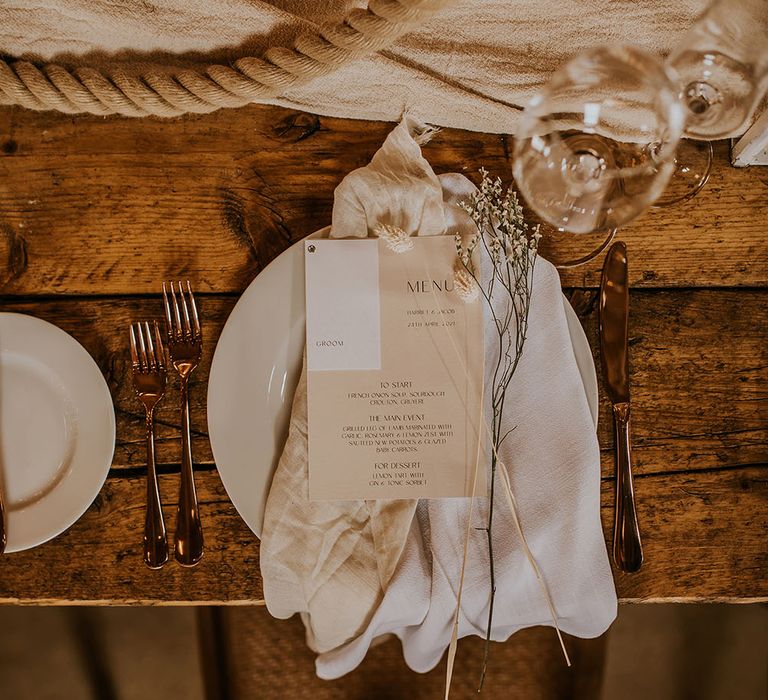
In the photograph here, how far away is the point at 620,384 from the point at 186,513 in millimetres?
560

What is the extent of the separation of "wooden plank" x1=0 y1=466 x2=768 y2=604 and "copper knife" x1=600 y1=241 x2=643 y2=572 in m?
0.02

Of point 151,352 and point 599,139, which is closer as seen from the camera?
point 599,139

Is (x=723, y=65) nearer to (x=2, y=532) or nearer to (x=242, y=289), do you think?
(x=242, y=289)

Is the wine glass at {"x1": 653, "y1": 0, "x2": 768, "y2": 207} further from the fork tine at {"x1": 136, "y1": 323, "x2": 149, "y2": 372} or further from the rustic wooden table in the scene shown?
the fork tine at {"x1": 136, "y1": 323, "x2": 149, "y2": 372}

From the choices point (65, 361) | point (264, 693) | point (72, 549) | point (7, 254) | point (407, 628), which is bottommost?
point (264, 693)

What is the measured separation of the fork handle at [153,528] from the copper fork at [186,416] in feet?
0.07

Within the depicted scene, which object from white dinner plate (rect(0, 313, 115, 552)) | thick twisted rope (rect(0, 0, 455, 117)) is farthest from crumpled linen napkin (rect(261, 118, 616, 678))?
white dinner plate (rect(0, 313, 115, 552))

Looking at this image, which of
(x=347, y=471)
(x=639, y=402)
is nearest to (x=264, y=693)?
(x=347, y=471)

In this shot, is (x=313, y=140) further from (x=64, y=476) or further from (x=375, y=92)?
(x=64, y=476)

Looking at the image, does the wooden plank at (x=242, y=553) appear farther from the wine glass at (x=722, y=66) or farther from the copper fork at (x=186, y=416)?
the wine glass at (x=722, y=66)

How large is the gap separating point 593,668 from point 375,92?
903mm

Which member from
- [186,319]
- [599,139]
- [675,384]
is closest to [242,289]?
[186,319]

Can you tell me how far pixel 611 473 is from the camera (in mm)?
784

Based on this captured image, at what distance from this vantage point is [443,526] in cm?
75
